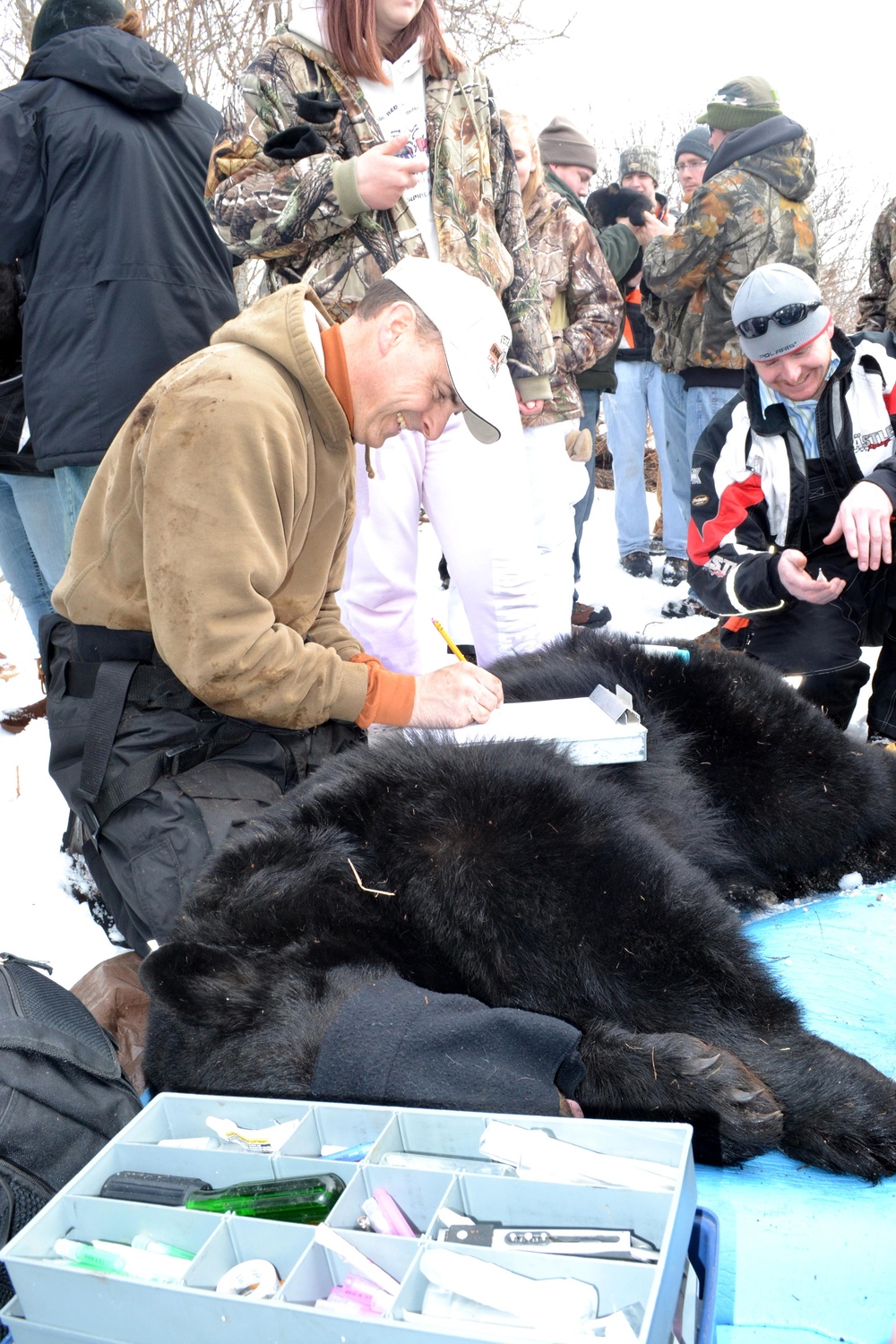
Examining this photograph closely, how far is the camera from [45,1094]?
4.26 feet

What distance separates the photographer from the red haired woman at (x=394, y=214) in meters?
2.48

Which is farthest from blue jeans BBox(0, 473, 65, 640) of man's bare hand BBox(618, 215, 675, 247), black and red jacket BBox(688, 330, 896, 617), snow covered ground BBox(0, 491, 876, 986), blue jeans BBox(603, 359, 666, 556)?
man's bare hand BBox(618, 215, 675, 247)

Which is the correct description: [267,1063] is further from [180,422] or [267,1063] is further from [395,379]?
[395,379]

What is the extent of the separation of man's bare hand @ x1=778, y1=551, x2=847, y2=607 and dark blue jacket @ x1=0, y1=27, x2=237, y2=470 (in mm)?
1690

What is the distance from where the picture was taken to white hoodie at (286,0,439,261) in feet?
8.30

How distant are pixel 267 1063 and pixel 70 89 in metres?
2.24

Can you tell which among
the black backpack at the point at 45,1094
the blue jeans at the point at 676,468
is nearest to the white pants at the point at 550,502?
the blue jeans at the point at 676,468

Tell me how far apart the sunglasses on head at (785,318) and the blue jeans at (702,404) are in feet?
5.13

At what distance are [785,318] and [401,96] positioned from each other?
1184 mm

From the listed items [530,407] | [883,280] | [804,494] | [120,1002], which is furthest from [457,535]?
[883,280]

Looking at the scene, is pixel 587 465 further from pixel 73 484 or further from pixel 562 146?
pixel 73 484

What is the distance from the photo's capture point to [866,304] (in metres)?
4.89

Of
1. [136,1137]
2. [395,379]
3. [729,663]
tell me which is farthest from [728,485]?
[136,1137]

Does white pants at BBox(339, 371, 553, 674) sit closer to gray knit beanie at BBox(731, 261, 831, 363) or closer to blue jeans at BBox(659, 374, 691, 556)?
gray knit beanie at BBox(731, 261, 831, 363)
